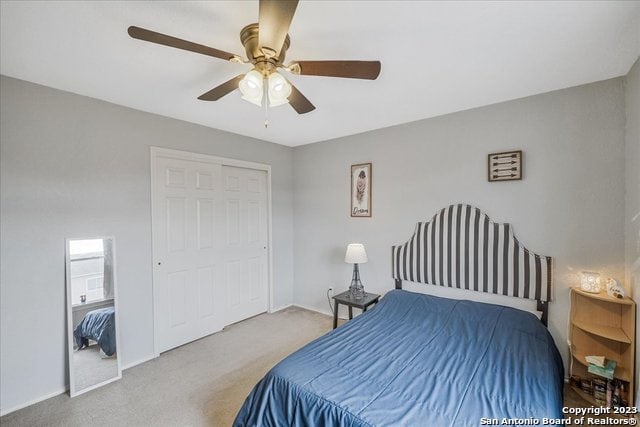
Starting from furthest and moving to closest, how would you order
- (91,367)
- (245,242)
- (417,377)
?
1. (245,242)
2. (91,367)
3. (417,377)

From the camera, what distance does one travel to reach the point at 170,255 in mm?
2873

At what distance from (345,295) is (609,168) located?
8.22 feet

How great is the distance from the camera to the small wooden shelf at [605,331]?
1806 mm

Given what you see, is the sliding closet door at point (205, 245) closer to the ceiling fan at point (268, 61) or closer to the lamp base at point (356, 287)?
the lamp base at point (356, 287)

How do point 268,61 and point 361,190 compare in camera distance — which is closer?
point 268,61

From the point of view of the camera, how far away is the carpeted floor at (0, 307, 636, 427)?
75.3 inches

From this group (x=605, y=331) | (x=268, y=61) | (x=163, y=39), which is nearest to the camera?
(x=163, y=39)

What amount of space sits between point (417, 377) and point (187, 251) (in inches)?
98.8

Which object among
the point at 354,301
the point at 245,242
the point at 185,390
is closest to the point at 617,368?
the point at 354,301

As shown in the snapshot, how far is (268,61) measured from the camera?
1.30m

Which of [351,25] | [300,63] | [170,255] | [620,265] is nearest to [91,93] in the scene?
[170,255]

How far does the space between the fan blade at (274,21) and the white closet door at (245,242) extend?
2.39 m

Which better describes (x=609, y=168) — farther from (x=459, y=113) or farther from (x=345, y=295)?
(x=345, y=295)

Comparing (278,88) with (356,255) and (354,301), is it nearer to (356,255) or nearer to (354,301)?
(356,255)
